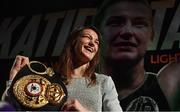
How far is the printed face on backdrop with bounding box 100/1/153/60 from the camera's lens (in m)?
2.14

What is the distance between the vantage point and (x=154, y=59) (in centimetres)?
214

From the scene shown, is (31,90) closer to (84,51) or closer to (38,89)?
(38,89)

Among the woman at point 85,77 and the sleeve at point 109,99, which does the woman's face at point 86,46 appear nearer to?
the woman at point 85,77

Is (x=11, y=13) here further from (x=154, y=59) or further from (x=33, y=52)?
(x=154, y=59)

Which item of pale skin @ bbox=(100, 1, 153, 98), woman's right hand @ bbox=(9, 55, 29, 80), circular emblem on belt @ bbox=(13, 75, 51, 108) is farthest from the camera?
pale skin @ bbox=(100, 1, 153, 98)

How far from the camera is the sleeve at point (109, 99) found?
1545mm

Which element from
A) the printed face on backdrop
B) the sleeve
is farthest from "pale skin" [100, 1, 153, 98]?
the sleeve

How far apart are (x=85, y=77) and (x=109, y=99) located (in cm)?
18

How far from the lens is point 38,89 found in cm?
173

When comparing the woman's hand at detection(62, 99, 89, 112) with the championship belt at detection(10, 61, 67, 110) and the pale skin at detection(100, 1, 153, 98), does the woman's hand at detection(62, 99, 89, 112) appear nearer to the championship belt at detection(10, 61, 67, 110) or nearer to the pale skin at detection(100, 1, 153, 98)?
the championship belt at detection(10, 61, 67, 110)

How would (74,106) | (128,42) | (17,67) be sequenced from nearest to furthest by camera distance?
(74,106) → (17,67) → (128,42)

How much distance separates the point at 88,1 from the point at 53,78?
0.79 meters

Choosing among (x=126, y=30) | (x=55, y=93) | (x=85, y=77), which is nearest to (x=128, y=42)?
(x=126, y=30)

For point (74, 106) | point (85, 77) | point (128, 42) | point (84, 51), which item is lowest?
point (74, 106)
